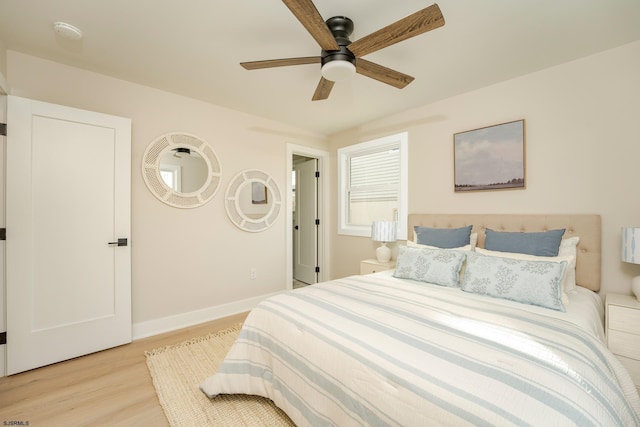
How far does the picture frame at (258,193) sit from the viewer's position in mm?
3441

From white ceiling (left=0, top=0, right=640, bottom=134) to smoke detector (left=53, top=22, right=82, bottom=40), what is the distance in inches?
1.3

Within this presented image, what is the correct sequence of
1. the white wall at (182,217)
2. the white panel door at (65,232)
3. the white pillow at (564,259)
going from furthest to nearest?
1. the white wall at (182,217)
2. the white panel door at (65,232)
3. the white pillow at (564,259)

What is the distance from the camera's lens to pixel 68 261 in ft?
7.16

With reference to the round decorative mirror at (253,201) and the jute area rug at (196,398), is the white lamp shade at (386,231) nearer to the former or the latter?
the round decorative mirror at (253,201)

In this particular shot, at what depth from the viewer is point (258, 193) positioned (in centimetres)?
351

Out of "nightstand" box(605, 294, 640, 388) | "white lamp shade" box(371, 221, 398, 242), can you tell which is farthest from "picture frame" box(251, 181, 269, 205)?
"nightstand" box(605, 294, 640, 388)

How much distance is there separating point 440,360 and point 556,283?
118 cm

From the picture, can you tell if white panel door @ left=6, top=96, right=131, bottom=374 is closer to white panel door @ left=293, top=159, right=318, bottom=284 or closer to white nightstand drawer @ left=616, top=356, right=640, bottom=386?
white panel door @ left=293, top=159, right=318, bottom=284

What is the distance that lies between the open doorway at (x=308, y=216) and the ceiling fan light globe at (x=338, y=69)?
2.18m

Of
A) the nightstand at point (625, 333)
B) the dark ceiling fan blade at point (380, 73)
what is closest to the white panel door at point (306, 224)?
the dark ceiling fan blade at point (380, 73)

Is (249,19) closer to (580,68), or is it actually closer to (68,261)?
(68,261)

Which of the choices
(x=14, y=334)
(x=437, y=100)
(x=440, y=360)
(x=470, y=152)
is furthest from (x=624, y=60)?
(x=14, y=334)

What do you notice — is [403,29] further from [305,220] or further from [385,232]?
[305,220]

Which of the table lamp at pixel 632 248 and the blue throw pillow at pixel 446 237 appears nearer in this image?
the table lamp at pixel 632 248
